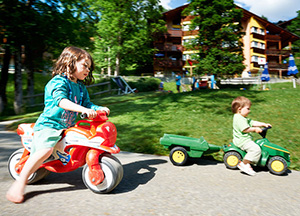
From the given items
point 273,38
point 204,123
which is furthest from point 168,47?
point 204,123

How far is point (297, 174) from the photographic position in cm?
320

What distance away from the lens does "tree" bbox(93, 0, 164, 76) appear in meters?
24.5

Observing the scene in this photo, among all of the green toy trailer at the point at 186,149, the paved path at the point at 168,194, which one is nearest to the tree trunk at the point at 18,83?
the paved path at the point at 168,194

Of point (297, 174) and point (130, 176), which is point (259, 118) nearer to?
point (297, 174)

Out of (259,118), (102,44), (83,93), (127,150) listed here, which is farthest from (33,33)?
(102,44)

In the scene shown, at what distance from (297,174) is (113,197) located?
107 inches

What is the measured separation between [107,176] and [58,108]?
869 millimetres

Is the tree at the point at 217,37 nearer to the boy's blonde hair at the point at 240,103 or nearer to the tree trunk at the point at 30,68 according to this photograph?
the tree trunk at the point at 30,68

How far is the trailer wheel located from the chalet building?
3469 centimetres

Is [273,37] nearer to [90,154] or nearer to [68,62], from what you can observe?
[68,62]

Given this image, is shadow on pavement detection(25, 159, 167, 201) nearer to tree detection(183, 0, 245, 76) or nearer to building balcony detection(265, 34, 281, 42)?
tree detection(183, 0, 245, 76)

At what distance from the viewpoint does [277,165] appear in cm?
316

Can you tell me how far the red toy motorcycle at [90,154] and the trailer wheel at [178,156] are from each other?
126 centimetres

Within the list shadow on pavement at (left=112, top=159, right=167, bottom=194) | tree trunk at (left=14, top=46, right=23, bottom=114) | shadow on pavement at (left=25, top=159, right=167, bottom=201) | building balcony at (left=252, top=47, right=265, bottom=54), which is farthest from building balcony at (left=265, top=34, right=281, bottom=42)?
shadow on pavement at (left=25, top=159, right=167, bottom=201)
